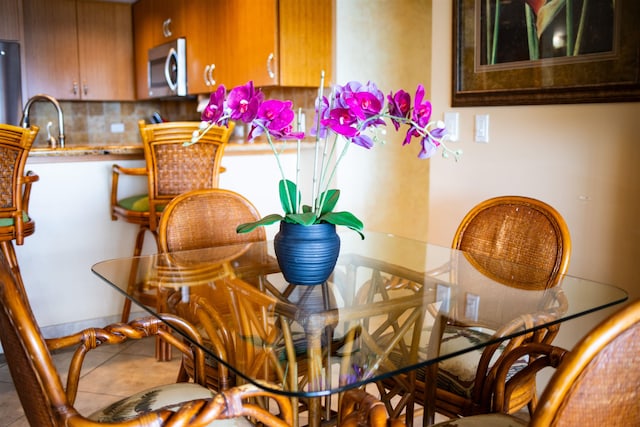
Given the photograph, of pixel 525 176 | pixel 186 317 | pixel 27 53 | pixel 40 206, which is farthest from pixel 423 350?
pixel 27 53

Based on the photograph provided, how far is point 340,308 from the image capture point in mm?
1702

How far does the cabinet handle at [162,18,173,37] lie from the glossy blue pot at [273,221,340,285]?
14.2ft

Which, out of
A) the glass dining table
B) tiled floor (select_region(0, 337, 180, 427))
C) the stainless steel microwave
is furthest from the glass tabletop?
the stainless steel microwave

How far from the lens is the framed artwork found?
2.39m

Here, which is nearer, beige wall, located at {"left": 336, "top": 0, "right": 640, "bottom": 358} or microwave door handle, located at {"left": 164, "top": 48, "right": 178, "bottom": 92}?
beige wall, located at {"left": 336, "top": 0, "right": 640, "bottom": 358}

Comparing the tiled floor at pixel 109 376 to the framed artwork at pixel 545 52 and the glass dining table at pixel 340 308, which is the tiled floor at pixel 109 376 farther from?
the framed artwork at pixel 545 52

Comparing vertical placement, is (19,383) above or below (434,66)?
below

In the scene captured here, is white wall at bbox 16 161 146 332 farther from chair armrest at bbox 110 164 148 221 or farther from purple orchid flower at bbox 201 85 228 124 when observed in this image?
purple orchid flower at bbox 201 85 228 124

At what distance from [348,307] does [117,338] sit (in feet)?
2.00

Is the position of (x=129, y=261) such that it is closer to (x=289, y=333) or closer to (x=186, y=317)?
(x=186, y=317)

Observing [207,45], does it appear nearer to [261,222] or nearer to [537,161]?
[537,161]

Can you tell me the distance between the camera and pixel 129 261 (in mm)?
2219

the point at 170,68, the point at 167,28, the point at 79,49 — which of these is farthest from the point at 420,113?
the point at 79,49

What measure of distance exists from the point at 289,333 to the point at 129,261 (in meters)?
0.88
